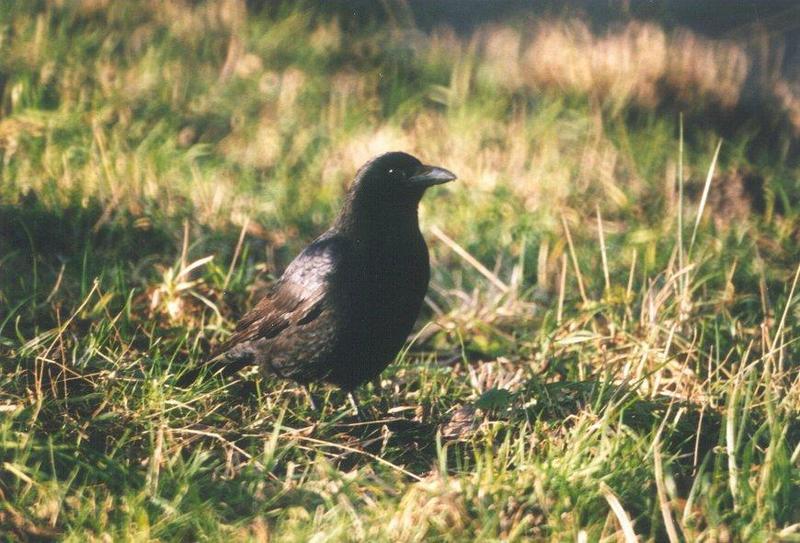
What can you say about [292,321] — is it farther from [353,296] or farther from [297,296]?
[353,296]

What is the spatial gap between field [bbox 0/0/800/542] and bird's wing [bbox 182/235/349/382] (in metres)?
0.15

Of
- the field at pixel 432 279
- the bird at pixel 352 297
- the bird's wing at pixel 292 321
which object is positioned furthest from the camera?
the bird's wing at pixel 292 321

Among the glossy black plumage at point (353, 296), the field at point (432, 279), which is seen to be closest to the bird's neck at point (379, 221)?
the glossy black plumage at point (353, 296)

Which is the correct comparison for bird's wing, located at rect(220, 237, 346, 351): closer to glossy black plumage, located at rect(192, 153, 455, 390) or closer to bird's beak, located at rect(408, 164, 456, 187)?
glossy black plumage, located at rect(192, 153, 455, 390)

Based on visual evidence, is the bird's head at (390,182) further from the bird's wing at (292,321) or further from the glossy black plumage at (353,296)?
the bird's wing at (292,321)

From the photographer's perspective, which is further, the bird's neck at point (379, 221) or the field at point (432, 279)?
the bird's neck at point (379, 221)

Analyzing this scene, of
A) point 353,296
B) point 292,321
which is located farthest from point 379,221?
point 292,321

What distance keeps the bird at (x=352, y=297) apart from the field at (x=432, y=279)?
0.56 ft

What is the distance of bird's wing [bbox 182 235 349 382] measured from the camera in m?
3.80

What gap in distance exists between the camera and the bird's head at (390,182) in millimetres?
3914

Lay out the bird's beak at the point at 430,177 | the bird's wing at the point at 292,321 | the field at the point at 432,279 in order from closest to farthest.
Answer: the field at the point at 432,279 → the bird's wing at the point at 292,321 → the bird's beak at the point at 430,177

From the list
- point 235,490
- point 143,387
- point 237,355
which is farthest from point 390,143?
point 235,490

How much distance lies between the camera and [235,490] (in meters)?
3.10

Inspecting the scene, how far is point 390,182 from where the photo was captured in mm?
3934
